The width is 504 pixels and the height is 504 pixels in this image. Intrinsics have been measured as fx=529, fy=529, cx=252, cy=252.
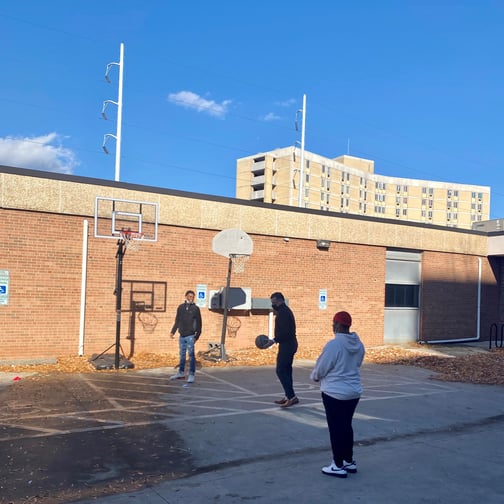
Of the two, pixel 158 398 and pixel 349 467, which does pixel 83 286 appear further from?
pixel 349 467

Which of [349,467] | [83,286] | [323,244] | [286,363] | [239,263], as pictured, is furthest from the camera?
[323,244]

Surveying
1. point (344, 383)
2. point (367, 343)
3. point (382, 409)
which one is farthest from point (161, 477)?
point (367, 343)

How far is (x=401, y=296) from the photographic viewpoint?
1994 cm

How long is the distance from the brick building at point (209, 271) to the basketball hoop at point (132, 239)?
254mm

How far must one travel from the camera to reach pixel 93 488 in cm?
520

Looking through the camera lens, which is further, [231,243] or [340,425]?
[231,243]

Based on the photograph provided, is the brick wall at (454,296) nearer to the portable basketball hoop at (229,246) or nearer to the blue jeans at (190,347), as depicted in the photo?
the portable basketball hoop at (229,246)

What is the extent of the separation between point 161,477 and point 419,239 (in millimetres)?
16667

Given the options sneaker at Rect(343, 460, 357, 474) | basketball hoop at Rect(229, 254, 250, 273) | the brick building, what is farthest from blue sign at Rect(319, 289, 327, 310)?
sneaker at Rect(343, 460, 357, 474)

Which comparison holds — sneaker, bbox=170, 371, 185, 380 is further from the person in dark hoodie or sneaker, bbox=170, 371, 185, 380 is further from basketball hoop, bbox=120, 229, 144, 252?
the person in dark hoodie

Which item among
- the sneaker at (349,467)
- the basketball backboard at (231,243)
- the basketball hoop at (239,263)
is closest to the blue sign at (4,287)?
the basketball backboard at (231,243)

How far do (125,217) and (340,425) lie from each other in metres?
9.47

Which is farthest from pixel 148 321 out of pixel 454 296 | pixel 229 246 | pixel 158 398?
pixel 454 296

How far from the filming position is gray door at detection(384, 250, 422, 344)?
19.6 metres
